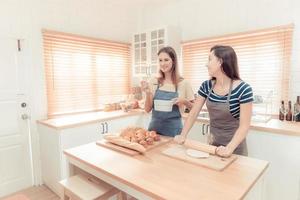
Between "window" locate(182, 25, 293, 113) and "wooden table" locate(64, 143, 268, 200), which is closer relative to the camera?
"wooden table" locate(64, 143, 268, 200)

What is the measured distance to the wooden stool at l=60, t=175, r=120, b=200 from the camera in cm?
131

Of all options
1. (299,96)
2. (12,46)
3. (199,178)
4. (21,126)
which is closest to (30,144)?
(21,126)

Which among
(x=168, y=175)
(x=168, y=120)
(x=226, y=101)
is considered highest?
(x=226, y=101)

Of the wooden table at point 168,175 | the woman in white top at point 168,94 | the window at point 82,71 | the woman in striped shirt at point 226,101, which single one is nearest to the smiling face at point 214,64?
the woman in striped shirt at point 226,101

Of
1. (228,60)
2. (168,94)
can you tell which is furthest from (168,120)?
(228,60)

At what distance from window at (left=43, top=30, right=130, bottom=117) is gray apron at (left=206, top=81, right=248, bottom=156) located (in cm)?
204

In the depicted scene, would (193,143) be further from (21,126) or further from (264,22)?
(21,126)

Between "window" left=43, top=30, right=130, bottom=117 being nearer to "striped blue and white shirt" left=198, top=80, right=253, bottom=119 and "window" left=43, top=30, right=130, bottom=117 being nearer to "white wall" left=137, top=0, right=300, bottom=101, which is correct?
"white wall" left=137, top=0, right=300, bottom=101

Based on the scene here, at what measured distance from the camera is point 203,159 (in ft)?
4.01

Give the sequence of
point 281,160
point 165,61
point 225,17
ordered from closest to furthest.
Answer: point 165,61 < point 281,160 < point 225,17

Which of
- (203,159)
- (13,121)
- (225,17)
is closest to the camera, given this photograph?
(203,159)

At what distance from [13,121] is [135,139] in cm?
177

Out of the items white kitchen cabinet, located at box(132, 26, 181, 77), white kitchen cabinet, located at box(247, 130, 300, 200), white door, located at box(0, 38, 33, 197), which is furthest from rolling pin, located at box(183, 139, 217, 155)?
white door, located at box(0, 38, 33, 197)

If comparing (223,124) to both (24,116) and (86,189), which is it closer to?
(86,189)
